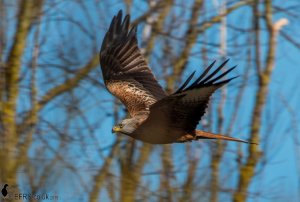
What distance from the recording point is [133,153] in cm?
1139

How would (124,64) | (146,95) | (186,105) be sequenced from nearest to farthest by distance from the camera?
(186,105), (146,95), (124,64)

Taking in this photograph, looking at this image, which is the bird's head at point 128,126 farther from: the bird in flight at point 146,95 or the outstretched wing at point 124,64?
the outstretched wing at point 124,64

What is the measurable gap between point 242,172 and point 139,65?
10.9 ft

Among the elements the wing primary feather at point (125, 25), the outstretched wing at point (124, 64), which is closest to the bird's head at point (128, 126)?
the outstretched wing at point (124, 64)

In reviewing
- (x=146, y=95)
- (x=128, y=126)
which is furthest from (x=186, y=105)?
(x=146, y=95)

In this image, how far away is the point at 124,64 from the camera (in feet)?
30.8

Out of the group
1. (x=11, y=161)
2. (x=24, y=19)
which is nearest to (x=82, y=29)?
(x=24, y=19)

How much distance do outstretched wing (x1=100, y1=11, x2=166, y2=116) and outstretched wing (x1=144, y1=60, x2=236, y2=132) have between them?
1.16m

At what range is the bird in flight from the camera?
7256mm

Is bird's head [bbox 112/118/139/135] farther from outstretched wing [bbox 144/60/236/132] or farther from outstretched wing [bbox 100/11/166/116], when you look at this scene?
outstretched wing [bbox 100/11/166/116]

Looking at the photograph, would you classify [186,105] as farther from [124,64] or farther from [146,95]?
[124,64]

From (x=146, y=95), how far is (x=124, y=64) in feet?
2.16

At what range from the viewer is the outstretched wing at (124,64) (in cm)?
905

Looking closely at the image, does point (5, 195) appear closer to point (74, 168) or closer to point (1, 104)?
point (74, 168)
